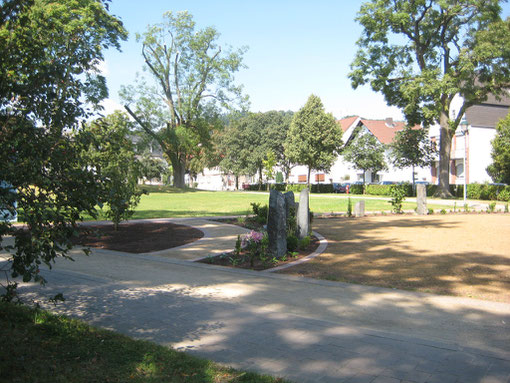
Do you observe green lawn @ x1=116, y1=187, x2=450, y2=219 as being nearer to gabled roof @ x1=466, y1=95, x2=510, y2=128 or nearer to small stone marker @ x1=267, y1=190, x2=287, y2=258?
small stone marker @ x1=267, y1=190, x2=287, y2=258

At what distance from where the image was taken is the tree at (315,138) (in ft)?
177

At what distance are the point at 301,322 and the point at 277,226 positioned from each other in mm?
4316

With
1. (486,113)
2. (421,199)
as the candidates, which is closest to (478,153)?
(486,113)

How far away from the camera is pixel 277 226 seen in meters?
9.17

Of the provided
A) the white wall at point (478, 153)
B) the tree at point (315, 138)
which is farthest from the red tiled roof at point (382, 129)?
the white wall at point (478, 153)

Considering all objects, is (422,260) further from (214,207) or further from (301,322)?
(214,207)

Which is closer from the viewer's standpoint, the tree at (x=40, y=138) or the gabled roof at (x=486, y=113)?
the tree at (x=40, y=138)

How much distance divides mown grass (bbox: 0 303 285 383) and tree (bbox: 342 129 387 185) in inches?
1747

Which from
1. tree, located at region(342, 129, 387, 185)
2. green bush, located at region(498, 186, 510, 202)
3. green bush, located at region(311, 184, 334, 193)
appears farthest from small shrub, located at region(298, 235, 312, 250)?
green bush, located at region(311, 184, 334, 193)

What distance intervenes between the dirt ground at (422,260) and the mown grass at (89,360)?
4.09 m

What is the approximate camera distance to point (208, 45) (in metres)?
53.5

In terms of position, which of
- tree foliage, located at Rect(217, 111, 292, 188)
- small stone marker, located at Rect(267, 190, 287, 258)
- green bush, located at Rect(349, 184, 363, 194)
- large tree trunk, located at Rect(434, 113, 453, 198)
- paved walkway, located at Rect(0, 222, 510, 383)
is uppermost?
tree foliage, located at Rect(217, 111, 292, 188)

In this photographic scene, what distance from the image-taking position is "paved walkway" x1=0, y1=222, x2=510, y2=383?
3.73 metres

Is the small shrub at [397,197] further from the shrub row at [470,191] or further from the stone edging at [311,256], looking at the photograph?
the stone edging at [311,256]
